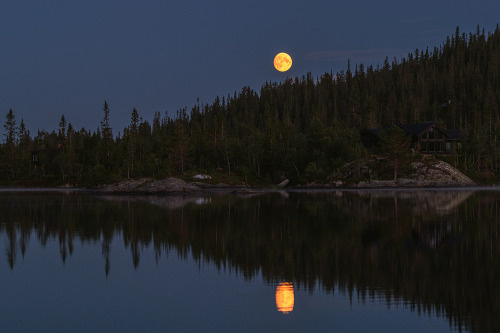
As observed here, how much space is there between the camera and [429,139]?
113625mm

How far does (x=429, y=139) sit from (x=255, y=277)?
3994 inches

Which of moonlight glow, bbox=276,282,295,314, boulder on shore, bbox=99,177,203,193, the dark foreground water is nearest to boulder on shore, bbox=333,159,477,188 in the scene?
boulder on shore, bbox=99,177,203,193

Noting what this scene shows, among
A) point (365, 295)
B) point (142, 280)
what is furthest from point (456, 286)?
point (142, 280)

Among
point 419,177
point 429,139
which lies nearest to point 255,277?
point 419,177

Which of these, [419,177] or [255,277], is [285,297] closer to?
[255,277]

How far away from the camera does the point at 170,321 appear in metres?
15.4

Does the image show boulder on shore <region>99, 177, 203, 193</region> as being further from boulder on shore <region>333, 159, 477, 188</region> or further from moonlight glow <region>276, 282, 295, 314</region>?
moonlight glow <region>276, 282, 295, 314</region>

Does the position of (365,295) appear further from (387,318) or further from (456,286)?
(456,286)

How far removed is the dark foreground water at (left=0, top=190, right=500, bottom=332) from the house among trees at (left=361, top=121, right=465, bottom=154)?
7576 centimetres

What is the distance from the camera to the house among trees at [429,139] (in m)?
112

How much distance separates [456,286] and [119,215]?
122 ft

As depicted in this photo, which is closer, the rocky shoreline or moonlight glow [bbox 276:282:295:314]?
moonlight glow [bbox 276:282:295:314]

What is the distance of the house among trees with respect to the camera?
368 ft

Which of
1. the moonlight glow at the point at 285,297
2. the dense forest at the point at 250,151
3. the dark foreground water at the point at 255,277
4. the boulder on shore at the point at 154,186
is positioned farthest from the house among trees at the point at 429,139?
the moonlight glow at the point at 285,297
